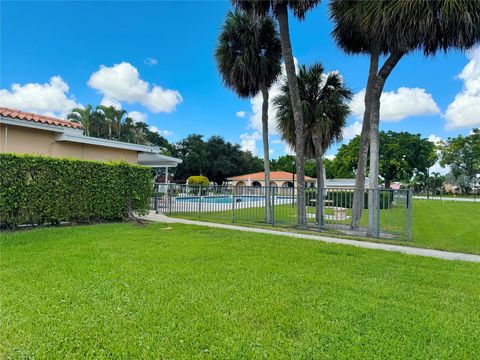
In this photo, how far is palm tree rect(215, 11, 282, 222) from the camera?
12023 mm

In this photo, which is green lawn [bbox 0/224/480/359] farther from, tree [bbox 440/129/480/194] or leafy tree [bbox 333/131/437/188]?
tree [bbox 440/129/480/194]

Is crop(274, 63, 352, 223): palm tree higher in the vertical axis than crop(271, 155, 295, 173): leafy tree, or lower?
lower

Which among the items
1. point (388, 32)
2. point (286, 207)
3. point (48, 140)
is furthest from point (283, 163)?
point (388, 32)

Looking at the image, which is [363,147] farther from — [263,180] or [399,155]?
[263,180]

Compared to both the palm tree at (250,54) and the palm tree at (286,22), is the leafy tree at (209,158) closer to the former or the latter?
the palm tree at (250,54)

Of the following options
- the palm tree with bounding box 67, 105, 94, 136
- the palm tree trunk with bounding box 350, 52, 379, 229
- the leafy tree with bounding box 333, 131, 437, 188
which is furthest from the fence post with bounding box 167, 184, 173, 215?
the leafy tree with bounding box 333, 131, 437, 188

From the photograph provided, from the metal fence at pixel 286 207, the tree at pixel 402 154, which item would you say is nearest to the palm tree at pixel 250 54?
the metal fence at pixel 286 207

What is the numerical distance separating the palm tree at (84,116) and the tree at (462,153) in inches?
2336

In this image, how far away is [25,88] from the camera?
1612 cm

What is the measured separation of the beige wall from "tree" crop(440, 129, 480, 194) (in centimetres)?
6093

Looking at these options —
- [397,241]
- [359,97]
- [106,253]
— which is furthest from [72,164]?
[359,97]

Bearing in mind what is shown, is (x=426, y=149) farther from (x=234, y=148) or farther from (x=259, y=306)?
(x=259, y=306)

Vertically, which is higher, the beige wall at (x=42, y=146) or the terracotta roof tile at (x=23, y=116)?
the terracotta roof tile at (x=23, y=116)

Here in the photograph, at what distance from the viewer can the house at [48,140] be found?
30.8ft
